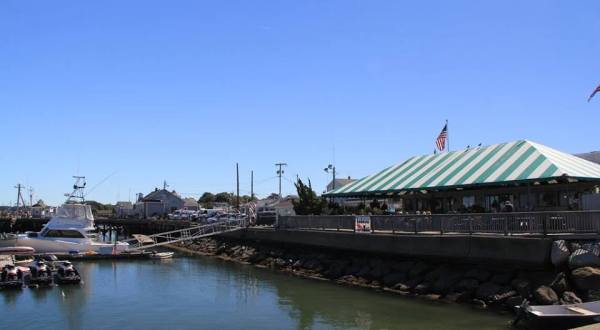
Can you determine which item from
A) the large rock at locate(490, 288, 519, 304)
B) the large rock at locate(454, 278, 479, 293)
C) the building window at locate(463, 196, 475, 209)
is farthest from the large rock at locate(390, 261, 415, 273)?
the building window at locate(463, 196, 475, 209)

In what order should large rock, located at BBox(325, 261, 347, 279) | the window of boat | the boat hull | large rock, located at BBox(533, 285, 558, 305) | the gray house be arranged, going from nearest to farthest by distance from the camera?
→ large rock, located at BBox(533, 285, 558, 305)
large rock, located at BBox(325, 261, 347, 279)
the boat hull
the window of boat
the gray house

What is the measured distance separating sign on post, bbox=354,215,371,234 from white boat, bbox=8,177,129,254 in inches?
806

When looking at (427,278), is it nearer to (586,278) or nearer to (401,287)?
(401,287)

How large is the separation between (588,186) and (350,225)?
13.0m

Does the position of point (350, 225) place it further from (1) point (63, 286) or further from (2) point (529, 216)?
(1) point (63, 286)

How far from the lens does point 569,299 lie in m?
20.5

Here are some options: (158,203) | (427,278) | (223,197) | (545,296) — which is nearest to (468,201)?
(427,278)

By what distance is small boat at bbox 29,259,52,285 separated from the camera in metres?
29.9

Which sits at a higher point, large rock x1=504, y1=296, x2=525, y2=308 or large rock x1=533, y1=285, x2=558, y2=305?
large rock x1=533, y1=285, x2=558, y2=305

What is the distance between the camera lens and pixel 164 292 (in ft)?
97.9

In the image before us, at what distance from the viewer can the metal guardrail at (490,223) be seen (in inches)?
898

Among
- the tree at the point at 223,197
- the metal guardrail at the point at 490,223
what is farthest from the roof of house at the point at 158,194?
the metal guardrail at the point at 490,223

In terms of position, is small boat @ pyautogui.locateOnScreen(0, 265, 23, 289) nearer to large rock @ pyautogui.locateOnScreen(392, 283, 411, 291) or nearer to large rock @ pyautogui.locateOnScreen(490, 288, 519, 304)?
large rock @ pyautogui.locateOnScreen(392, 283, 411, 291)

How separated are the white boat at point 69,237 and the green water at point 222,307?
1074cm
